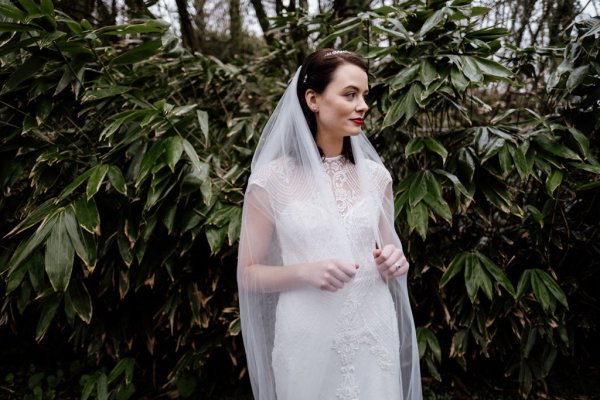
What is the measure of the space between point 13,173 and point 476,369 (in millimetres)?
3119

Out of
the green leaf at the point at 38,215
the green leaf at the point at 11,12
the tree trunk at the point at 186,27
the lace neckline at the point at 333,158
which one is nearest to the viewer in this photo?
the lace neckline at the point at 333,158

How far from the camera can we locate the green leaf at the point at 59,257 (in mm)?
1854

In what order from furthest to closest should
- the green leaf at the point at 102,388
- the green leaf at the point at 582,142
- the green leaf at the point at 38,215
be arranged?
the green leaf at the point at 102,388
the green leaf at the point at 582,142
the green leaf at the point at 38,215

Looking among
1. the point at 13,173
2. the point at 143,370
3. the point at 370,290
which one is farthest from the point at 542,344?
the point at 13,173

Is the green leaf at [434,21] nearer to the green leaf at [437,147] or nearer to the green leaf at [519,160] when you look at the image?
the green leaf at [437,147]

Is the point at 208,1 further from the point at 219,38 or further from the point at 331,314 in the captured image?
the point at 331,314

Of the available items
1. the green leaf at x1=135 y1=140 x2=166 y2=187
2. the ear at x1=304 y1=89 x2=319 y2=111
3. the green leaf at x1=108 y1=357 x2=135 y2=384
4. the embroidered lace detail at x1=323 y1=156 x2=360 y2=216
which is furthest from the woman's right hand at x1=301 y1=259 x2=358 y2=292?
the green leaf at x1=108 y1=357 x2=135 y2=384

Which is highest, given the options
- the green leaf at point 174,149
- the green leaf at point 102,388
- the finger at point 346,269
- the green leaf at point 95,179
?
the green leaf at point 174,149

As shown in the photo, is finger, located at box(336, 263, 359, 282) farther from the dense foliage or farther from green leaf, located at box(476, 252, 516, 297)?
green leaf, located at box(476, 252, 516, 297)

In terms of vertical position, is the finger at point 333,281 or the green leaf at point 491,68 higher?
the green leaf at point 491,68

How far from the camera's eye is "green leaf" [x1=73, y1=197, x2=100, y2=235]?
1.92m

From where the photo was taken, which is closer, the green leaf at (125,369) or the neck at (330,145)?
the neck at (330,145)

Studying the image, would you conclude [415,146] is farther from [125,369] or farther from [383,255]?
[125,369]

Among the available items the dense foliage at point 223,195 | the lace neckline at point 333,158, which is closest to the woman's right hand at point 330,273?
the lace neckline at point 333,158
